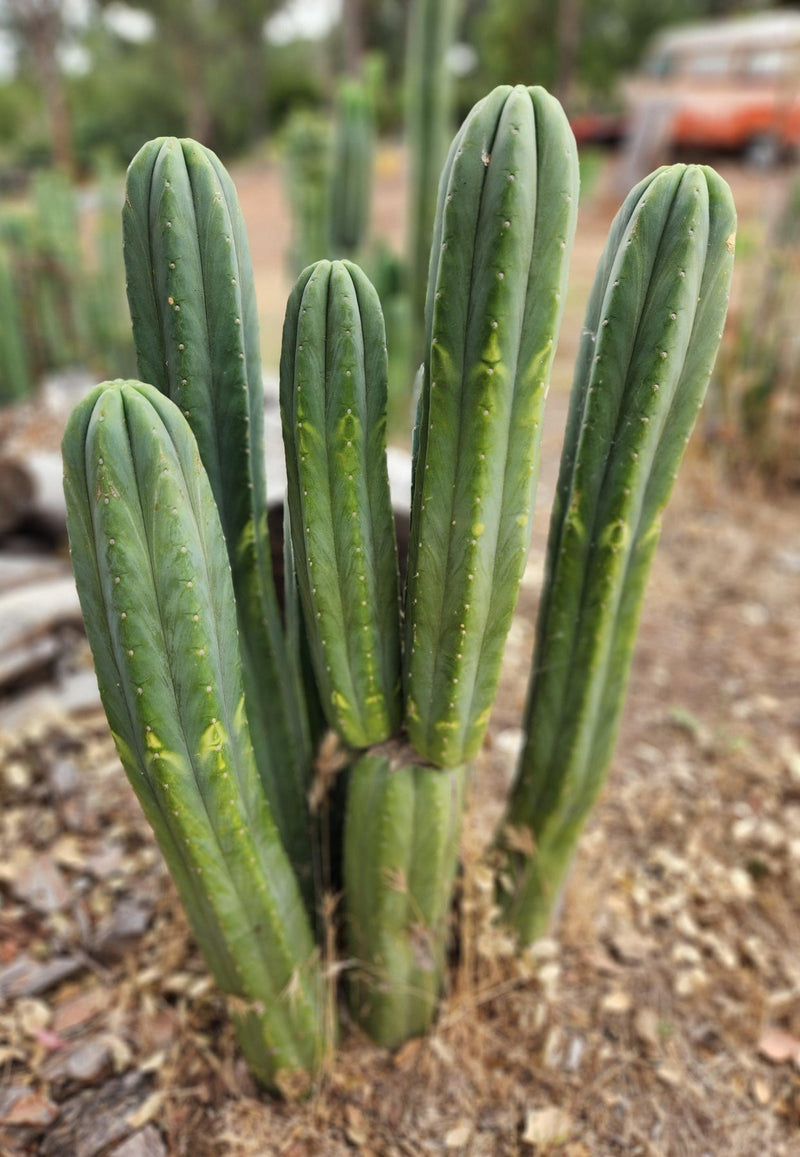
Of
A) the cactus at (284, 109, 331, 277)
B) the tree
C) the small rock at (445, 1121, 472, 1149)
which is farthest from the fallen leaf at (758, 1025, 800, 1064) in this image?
the tree

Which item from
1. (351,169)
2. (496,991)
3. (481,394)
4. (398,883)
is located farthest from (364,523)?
(351,169)

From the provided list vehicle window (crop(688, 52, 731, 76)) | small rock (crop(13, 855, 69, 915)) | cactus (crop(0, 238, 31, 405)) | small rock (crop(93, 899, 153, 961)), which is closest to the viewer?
small rock (crop(93, 899, 153, 961))

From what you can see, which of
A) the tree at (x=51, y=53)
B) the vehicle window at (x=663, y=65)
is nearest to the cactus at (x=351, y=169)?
the tree at (x=51, y=53)

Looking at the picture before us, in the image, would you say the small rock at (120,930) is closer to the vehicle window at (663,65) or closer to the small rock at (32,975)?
the small rock at (32,975)

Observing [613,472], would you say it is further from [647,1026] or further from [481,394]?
[647,1026]

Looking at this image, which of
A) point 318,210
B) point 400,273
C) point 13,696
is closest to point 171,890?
point 13,696

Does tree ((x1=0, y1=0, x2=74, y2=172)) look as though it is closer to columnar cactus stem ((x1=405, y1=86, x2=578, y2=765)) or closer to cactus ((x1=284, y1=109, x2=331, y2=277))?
cactus ((x1=284, y1=109, x2=331, y2=277))
